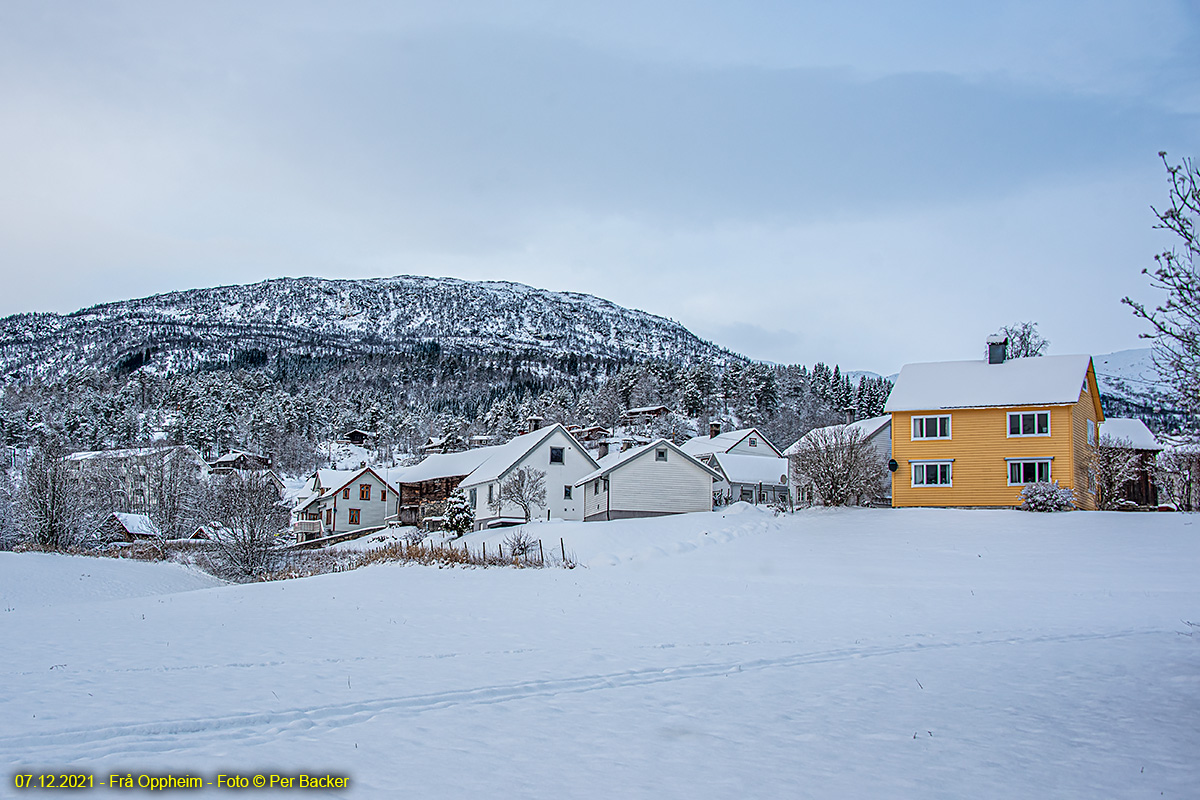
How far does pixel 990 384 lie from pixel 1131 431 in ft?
43.1

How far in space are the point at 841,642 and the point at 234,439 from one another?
13642cm

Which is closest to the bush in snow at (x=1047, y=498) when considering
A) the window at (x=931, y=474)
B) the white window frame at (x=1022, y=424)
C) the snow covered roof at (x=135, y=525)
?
the white window frame at (x=1022, y=424)

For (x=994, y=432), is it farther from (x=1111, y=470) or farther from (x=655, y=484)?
(x=655, y=484)

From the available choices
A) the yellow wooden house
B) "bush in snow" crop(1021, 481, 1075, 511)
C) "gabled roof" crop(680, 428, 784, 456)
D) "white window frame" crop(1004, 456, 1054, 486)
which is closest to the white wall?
the yellow wooden house

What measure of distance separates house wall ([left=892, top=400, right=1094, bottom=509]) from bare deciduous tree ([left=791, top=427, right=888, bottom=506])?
1615mm

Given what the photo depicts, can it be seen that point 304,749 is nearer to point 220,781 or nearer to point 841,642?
point 220,781

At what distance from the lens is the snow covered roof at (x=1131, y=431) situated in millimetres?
45312

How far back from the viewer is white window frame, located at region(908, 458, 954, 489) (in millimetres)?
39969

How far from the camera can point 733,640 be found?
1437 centimetres

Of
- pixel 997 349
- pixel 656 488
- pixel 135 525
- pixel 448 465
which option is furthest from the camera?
pixel 448 465

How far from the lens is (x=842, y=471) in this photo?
41219 millimetres

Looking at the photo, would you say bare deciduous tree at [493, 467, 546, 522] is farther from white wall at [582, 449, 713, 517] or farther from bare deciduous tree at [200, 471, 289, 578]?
bare deciduous tree at [200, 471, 289, 578]

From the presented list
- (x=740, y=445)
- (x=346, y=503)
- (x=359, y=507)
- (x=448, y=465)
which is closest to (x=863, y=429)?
(x=740, y=445)

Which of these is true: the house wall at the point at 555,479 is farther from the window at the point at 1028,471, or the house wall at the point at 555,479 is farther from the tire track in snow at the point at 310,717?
the tire track in snow at the point at 310,717
